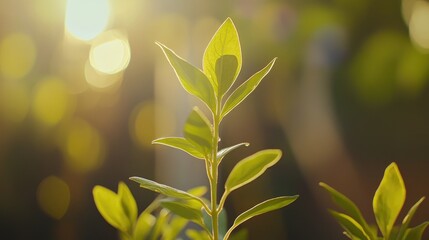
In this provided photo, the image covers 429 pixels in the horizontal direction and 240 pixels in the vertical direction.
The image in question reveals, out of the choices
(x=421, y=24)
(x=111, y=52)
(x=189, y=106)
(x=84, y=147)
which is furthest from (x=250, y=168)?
(x=84, y=147)

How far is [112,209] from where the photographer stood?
1.26 feet

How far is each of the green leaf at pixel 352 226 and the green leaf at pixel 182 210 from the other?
8 cm

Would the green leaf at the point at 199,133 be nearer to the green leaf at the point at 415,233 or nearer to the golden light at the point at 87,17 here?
the green leaf at the point at 415,233

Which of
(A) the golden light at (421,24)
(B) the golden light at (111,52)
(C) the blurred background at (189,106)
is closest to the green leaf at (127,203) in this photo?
(A) the golden light at (421,24)

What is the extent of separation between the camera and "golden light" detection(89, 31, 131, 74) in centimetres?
189

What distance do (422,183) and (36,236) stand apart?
134 cm

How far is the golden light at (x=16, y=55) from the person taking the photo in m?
1.95

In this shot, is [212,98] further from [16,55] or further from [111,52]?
[16,55]

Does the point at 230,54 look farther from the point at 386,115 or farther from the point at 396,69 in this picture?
the point at 386,115

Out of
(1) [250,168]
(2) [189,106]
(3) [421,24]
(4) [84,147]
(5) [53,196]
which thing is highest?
(3) [421,24]

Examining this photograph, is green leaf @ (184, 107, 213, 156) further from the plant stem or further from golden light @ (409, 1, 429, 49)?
golden light @ (409, 1, 429, 49)

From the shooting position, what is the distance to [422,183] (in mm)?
1690

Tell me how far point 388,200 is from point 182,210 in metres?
0.13

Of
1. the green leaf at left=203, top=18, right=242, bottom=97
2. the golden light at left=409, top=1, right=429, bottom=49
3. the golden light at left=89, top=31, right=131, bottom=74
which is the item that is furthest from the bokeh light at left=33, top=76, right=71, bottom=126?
the green leaf at left=203, top=18, right=242, bottom=97
